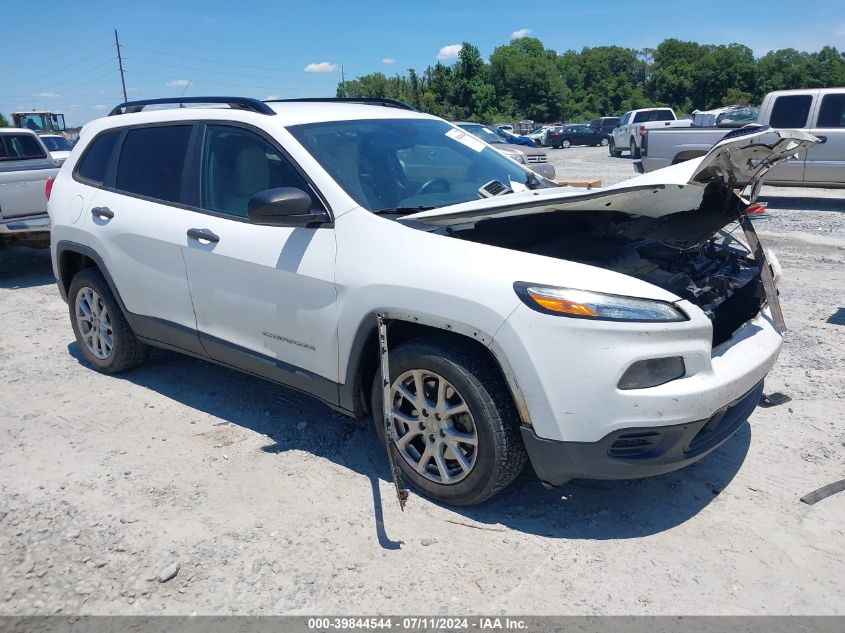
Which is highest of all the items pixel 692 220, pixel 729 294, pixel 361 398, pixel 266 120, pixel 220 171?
pixel 266 120

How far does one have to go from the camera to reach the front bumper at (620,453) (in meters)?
2.87

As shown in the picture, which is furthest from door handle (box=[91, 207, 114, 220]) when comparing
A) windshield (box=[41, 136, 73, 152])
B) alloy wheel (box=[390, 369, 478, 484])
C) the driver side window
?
windshield (box=[41, 136, 73, 152])

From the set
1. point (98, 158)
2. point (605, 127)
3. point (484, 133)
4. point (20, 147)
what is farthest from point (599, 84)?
point (98, 158)

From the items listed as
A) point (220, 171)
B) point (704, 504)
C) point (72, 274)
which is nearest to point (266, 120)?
point (220, 171)

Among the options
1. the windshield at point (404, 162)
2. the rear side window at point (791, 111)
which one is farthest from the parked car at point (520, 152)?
the windshield at point (404, 162)

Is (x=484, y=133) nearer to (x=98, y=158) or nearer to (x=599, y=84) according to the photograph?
(x=98, y=158)

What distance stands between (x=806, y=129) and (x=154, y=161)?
12173mm

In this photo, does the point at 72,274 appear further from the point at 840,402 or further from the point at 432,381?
the point at 840,402

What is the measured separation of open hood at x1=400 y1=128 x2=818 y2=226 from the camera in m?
3.20

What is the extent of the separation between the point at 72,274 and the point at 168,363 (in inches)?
38.8

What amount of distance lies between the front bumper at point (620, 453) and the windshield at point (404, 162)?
4.83ft

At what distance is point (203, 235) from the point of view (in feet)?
13.3

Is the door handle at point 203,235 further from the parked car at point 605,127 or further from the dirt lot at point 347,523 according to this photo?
the parked car at point 605,127

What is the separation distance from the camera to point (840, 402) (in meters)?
4.36
